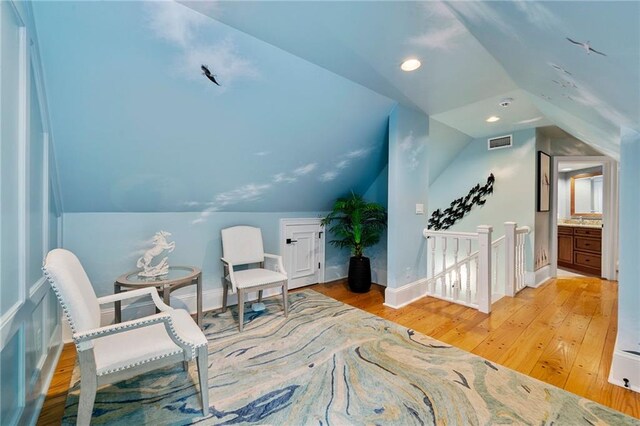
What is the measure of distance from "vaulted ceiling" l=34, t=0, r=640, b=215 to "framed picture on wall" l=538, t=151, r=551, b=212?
1.26 m

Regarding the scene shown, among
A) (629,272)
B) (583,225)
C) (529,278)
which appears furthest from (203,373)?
(583,225)

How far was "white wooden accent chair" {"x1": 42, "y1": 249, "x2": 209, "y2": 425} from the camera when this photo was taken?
1191 mm

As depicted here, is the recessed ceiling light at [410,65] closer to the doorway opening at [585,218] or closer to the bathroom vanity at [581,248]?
the doorway opening at [585,218]

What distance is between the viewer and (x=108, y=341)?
141 cm

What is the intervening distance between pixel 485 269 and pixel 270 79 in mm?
2870

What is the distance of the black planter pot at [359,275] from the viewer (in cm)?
352

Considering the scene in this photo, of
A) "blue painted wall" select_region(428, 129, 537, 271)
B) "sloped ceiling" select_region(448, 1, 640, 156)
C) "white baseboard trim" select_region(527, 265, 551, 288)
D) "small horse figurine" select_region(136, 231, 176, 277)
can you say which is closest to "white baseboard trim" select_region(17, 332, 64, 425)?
"small horse figurine" select_region(136, 231, 176, 277)

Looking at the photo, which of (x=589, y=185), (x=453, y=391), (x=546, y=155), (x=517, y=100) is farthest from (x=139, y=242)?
(x=589, y=185)

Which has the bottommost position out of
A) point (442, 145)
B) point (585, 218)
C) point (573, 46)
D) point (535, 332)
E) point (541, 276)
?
point (535, 332)

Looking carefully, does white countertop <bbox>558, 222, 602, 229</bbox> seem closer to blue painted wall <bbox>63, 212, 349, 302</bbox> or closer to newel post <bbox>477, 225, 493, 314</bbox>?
newel post <bbox>477, 225, 493, 314</bbox>

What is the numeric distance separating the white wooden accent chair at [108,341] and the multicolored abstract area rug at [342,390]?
0.29 metres

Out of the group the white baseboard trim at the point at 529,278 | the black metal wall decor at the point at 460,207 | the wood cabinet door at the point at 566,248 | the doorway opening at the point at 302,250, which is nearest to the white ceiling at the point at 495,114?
the black metal wall decor at the point at 460,207

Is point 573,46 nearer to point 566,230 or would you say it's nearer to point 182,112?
point 182,112

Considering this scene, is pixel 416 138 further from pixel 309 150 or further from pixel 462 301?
pixel 462 301
